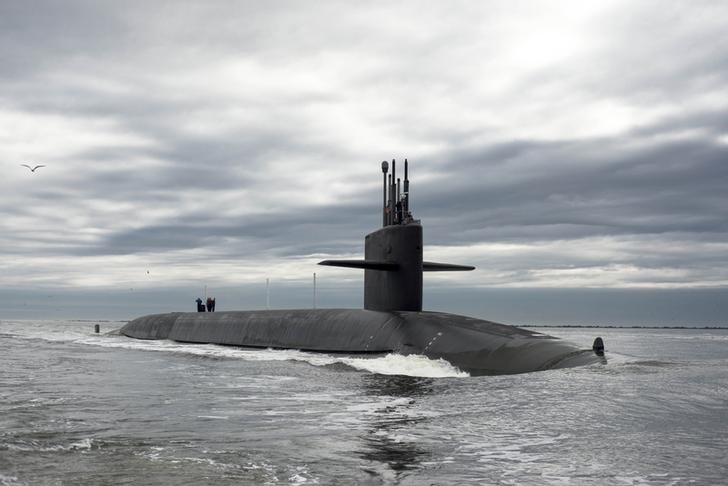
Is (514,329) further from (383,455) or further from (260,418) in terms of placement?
(383,455)

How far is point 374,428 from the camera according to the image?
7598mm

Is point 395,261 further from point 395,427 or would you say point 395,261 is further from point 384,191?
point 395,427

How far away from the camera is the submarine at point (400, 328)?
14.1 meters

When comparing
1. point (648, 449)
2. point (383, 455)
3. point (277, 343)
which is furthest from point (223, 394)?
point (277, 343)

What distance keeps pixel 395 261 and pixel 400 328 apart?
220cm

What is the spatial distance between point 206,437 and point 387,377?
21.8ft

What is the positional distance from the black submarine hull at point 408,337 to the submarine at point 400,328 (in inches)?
0.8

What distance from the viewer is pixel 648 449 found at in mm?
6344

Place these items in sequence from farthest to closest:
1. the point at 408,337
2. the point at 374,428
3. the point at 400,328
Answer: the point at 400,328 → the point at 408,337 → the point at 374,428

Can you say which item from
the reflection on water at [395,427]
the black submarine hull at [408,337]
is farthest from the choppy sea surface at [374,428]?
the black submarine hull at [408,337]

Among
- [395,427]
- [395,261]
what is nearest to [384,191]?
[395,261]

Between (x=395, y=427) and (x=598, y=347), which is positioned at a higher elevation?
(x=598, y=347)

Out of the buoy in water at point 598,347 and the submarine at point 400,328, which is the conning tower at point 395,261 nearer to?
the submarine at point 400,328

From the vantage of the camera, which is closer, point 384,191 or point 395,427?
A: point 395,427
